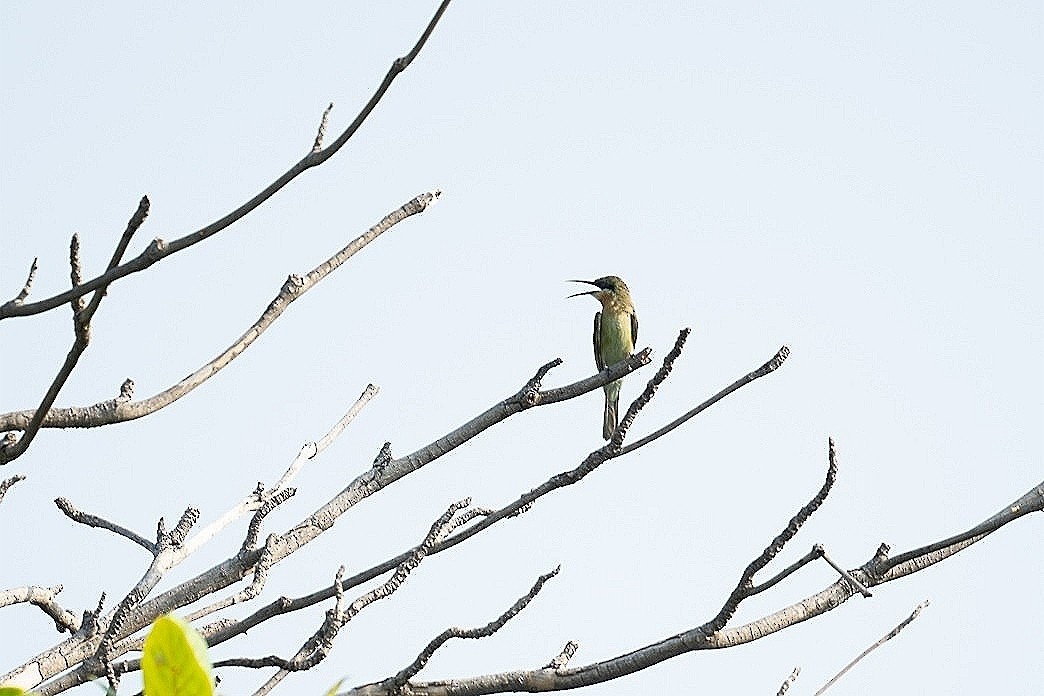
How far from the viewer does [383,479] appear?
254 cm

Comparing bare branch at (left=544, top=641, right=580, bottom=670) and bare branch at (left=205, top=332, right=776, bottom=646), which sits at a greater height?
bare branch at (left=205, top=332, right=776, bottom=646)

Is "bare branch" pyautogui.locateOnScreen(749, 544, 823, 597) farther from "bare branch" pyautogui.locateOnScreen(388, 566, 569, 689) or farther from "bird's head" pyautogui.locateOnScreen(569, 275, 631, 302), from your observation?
"bird's head" pyautogui.locateOnScreen(569, 275, 631, 302)

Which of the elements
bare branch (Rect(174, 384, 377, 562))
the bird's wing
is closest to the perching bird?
the bird's wing

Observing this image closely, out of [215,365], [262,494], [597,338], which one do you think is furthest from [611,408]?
[215,365]

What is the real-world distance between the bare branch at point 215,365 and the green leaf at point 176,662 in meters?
1.11

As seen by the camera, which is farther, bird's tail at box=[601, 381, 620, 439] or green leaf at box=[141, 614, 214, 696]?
bird's tail at box=[601, 381, 620, 439]

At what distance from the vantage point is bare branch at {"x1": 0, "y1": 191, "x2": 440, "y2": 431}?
212 centimetres

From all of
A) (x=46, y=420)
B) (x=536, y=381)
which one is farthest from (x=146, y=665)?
(x=536, y=381)

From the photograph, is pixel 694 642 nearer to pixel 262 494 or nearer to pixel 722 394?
pixel 722 394

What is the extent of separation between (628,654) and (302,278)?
0.82 meters

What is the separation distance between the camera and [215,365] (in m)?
2.26

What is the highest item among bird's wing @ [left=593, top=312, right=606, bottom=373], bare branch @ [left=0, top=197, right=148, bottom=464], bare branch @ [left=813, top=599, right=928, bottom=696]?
bird's wing @ [left=593, top=312, right=606, bottom=373]

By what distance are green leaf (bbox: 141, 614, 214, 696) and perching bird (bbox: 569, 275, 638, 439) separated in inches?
329

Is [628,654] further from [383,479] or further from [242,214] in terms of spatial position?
[242,214]
